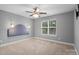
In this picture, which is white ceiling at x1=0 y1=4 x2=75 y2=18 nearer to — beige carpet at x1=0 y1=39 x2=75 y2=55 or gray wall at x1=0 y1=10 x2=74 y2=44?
gray wall at x1=0 y1=10 x2=74 y2=44

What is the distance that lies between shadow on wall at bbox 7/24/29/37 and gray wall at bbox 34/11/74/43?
0.24 m

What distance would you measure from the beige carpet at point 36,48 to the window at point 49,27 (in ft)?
0.74

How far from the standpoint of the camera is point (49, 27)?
5.69 feet

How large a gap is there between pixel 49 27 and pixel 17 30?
69cm

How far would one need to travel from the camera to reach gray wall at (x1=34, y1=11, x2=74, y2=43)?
63.5 inches

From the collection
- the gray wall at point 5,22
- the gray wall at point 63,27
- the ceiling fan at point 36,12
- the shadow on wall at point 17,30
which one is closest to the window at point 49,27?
the gray wall at point 63,27

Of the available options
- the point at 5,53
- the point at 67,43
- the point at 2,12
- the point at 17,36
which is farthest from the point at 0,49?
the point at 67,43

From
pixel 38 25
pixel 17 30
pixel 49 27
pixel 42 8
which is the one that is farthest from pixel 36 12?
pixel 17 30

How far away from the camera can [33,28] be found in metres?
1.80

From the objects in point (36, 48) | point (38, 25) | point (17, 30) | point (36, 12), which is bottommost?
point (36, 48)

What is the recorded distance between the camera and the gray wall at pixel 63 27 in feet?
5.29

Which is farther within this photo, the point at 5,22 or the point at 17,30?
the point at 17,30

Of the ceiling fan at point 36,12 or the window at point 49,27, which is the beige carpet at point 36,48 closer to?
the window at point 49,27

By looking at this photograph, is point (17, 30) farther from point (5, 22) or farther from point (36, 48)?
point (36, 48)
